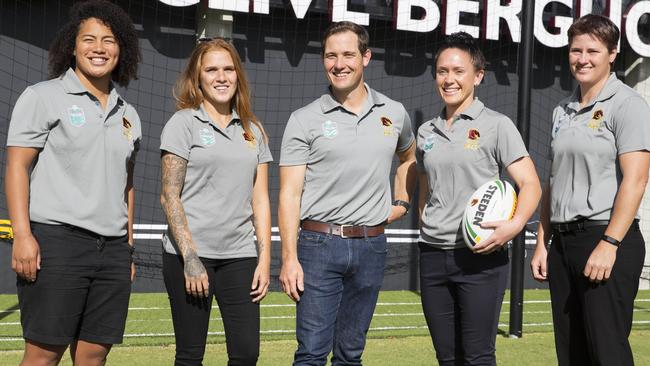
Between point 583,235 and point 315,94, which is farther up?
point 315,94

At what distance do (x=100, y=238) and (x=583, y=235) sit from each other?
1.95 metres

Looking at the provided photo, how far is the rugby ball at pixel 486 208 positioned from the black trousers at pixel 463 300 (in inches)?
5.2

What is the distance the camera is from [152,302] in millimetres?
8367

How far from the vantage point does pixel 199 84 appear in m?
3.40

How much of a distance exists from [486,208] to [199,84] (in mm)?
1324

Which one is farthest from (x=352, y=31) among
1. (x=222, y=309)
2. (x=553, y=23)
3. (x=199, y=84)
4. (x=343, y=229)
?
(x=553, y=23)

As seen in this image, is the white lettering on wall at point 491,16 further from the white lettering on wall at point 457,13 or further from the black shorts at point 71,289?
the black shorts at point 71,289

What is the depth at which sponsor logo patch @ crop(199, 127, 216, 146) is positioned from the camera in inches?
128

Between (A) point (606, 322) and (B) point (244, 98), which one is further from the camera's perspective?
(B) point (244, 98)

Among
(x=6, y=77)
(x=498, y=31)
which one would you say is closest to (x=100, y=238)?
(x=6, y=77)

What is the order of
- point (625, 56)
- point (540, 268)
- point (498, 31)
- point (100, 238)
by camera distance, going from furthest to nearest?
point (625, 56)
point (498, 31)
point (540, 268)
point (100, 238)

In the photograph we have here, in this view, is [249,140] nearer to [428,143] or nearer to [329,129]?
[329,129]

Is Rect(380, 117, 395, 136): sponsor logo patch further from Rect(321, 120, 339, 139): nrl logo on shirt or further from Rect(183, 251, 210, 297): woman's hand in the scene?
Rect(183, 251, 210, 297): woman's hand

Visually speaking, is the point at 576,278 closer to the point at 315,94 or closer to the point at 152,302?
the point at 152,302
